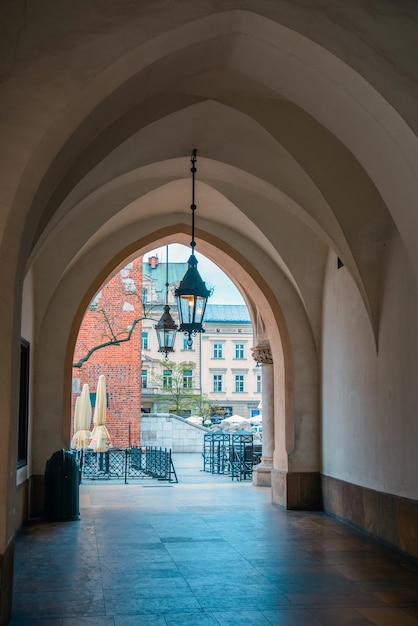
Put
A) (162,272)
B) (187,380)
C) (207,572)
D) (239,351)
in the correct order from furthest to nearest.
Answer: (162,272) < (239,351) < (187,380) < (207,572)

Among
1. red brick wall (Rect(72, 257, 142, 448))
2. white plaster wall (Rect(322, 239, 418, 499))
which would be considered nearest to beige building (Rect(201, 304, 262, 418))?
red brick wall (Rect(72, 257, 142, 448))

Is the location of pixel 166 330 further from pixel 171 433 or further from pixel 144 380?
pixel 144 380

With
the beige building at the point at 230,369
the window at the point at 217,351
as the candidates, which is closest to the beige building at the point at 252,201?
the beige building at the point at 230,369

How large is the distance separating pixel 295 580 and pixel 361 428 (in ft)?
11.5

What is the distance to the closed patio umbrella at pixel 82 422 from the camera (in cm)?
1858

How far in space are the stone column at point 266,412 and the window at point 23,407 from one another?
5263 mm

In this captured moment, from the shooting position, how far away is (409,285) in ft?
27.6

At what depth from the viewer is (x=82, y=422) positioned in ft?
61.9

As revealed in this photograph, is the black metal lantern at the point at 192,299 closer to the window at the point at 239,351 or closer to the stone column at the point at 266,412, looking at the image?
the stone column at the point at 266,412

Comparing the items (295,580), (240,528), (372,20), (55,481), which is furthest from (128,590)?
(372,20)

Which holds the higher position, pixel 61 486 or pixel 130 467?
pixel 61 486

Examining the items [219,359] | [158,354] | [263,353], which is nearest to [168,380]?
[158,354]

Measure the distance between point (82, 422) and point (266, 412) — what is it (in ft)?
19.9

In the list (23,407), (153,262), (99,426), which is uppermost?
(153,262)
